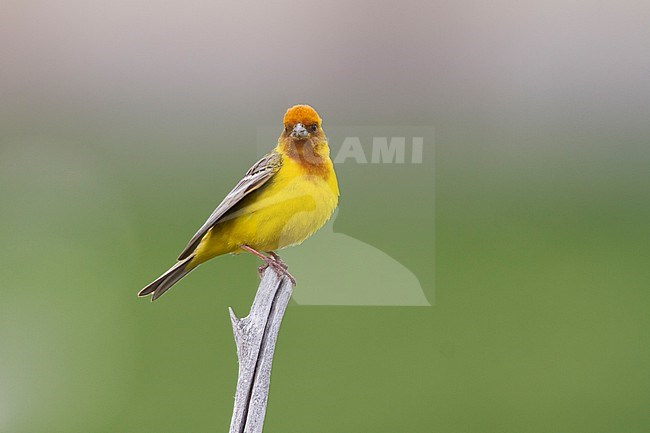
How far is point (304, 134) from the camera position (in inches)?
65.7

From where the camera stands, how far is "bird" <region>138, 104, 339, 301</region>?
5.51ft

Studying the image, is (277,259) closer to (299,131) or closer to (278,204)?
(278,204)

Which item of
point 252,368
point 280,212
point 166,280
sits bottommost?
point 252,368

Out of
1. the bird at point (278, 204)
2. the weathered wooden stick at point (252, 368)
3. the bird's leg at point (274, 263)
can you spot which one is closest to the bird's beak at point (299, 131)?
the bird at point (278, 204)

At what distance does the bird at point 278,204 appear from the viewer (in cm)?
168

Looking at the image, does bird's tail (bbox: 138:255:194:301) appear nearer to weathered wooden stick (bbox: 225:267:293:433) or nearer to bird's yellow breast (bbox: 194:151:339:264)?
bird's yellow breast (bbox: 194:151:339:264)

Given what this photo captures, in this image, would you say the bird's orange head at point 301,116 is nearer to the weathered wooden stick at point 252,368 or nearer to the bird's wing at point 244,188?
the bird's wing at point 244,188

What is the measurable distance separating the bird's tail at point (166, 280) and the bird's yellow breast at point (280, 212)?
1.6 inches

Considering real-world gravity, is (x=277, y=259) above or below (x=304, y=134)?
below

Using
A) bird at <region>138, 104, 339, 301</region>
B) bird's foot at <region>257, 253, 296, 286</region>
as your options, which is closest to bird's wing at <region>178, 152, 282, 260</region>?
bird at <region>138, 104, 339, 301</region>

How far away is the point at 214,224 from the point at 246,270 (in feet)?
1.96

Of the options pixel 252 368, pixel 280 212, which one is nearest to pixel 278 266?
pixel 280 212

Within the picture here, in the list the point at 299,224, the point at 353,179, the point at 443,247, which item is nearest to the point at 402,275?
the point at 353,179

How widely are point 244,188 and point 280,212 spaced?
9 cm
